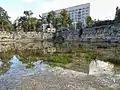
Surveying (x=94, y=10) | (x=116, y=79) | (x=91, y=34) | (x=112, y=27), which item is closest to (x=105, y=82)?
(x=116, y=79)

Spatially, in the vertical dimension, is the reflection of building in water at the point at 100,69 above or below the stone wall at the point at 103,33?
below

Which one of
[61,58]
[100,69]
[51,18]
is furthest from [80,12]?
[100,69]

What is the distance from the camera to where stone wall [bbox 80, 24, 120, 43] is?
49.4 m

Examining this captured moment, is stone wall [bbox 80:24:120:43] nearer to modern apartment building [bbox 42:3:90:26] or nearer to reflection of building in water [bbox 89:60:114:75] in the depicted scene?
reflection of building in water [bbox 89:60:114:75]

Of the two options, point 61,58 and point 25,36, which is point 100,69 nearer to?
point 61,58

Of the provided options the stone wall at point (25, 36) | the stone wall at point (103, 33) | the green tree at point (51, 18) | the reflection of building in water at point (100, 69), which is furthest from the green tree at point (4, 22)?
the reflection of building in water at point (100, 69)

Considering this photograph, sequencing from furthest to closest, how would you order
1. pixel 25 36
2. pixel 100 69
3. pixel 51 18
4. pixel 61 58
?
1. pixel 51 18
2. pixel 25 36
3. pixel 61 58
4. pixel 100 69

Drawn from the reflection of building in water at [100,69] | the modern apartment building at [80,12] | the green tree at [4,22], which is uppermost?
the modern apartment building at [80,12]

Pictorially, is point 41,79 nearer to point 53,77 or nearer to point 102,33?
point 53,77

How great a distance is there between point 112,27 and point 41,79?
41678mm

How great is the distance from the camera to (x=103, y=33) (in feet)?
178

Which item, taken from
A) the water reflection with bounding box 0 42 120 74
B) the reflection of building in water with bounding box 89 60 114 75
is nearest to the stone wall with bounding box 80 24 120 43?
the water reflection with bounding box 0 42 120 74

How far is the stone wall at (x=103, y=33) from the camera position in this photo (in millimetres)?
49438

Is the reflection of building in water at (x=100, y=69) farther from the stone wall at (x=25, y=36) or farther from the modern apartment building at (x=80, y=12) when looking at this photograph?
the modern apartment building at (x=80, y=12)
